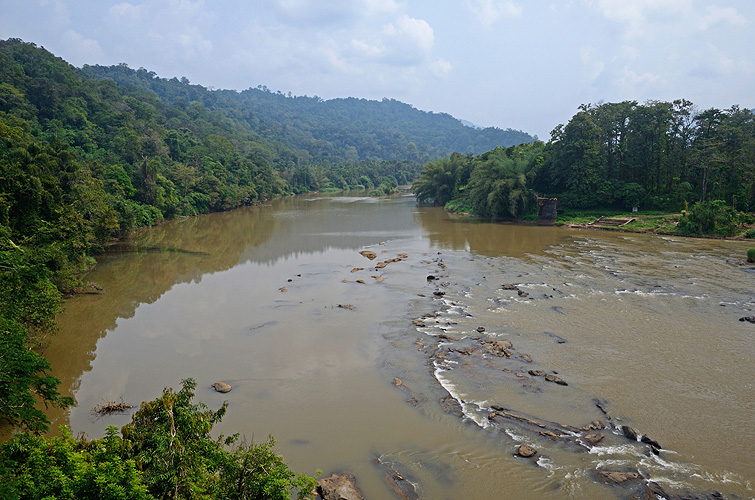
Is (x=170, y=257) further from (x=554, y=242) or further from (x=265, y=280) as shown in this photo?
(x=554, y=242)

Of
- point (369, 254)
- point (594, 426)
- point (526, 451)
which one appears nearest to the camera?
point (526, 451)

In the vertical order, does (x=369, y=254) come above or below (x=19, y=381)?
below

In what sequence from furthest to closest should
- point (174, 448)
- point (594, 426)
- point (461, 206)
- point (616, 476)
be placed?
point (461, 206), point (594, 426), point (616, 476), point (174, 448)

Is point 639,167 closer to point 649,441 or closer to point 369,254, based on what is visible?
point 369,254

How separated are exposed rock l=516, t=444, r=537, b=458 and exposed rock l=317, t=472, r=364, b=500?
303 centimetres

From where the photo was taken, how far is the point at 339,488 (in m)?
7.20

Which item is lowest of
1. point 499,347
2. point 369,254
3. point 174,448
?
point 499,347

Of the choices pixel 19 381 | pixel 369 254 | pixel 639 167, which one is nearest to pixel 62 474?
pixel 19 381

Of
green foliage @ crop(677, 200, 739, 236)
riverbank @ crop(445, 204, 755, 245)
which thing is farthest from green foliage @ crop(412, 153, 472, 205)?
green foliage @ crop(677, 200, 739, 236)

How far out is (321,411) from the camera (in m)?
9.86

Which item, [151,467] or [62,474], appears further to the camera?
[151,467]

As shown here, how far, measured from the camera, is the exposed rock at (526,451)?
8086mm

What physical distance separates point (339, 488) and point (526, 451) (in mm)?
3457

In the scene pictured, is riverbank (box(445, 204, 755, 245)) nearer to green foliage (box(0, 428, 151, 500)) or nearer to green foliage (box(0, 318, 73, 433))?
green foliage (box(0, 428, 151, 500))
